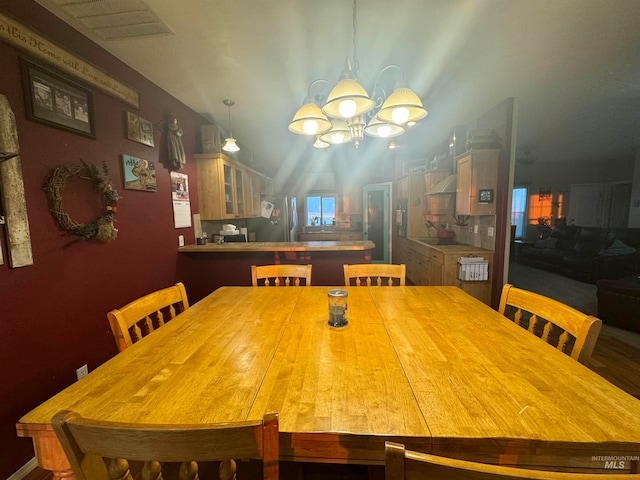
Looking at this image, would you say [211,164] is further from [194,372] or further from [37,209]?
[194,372]

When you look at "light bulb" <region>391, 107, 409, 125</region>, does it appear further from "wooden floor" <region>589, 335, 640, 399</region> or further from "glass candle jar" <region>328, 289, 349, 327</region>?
"wooden floor" <region>589, 335, 640, 399</region>

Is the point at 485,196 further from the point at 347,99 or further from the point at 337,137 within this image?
the point at 347,99

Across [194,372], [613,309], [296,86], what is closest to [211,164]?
[296,86]

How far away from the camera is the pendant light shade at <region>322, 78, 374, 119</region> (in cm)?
132

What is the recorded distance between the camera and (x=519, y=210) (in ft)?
25.7

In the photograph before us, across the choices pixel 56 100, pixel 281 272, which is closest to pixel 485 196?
pixel 281 272

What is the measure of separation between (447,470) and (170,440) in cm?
47

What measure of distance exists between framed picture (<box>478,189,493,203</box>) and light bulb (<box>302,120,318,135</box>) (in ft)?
8.40

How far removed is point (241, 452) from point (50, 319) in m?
1.84

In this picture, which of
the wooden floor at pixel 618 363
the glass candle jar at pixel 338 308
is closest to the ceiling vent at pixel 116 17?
the glass candle jar at pixel 338 308

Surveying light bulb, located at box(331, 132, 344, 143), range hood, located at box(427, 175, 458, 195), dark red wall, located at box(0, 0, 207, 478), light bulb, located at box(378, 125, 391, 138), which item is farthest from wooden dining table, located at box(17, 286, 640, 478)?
range hood, located at box(427, 175, 458, 195)

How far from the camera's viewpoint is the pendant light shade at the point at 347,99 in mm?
1318

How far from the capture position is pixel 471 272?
3299 mm

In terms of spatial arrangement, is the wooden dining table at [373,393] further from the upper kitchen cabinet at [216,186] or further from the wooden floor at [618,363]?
the upper kitchen cabinet at [216,186]
